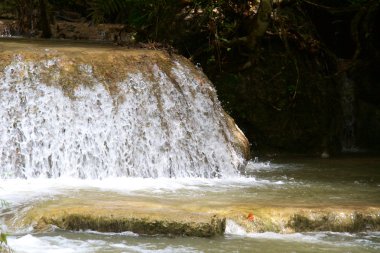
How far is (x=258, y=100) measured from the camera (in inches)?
456

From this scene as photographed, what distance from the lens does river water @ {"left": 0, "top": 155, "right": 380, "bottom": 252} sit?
5172 millimetres

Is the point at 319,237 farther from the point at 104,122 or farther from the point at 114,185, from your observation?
the point at 104,122

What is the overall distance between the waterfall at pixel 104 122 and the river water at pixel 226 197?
0.30m

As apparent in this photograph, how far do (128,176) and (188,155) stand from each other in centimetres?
88

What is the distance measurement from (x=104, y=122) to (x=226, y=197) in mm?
2309

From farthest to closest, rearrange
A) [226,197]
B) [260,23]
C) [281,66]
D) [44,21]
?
[44,21] → [281,66] → [260,23] → [226,197]

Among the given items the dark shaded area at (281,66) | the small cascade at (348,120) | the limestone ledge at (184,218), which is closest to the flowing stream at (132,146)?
the limestone ledge at (184,218)

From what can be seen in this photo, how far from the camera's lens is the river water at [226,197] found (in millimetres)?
5172

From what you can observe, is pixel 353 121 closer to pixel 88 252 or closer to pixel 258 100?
pixel 258 100

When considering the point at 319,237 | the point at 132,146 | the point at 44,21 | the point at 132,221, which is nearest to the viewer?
the point at 132,221

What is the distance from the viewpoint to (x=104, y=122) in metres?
8.52

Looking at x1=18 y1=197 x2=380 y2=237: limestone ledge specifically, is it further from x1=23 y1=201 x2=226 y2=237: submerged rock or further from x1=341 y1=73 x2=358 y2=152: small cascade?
x1=341 y1=73 x2=358 y2=152: small cascade

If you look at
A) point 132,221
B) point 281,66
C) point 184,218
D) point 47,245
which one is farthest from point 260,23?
point 47,245

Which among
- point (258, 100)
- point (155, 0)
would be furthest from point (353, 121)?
point (155, 0)
